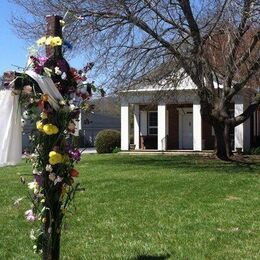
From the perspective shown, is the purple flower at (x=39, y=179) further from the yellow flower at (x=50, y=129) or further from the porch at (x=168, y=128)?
the porch at (x=168, y=128)

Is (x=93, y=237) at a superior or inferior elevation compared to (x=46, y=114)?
inferior

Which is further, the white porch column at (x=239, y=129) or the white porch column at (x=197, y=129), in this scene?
the white porch column at (x=197, y=129)

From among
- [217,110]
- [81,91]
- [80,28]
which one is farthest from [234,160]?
[81,91]

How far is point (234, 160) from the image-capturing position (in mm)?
24719

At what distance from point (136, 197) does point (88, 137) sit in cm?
4621

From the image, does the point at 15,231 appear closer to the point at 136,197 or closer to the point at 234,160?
the point at 136,197

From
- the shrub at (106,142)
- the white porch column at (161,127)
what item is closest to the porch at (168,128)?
the white porch column at (161,127)

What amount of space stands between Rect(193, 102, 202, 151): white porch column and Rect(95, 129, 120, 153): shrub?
18.7 feet

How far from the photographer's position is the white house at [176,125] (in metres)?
32.2

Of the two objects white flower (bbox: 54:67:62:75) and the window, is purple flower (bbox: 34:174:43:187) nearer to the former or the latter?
white flower (bbox: 54:67:62:75)

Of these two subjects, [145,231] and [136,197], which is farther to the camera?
[136,197]

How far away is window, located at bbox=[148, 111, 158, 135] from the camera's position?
119 feet

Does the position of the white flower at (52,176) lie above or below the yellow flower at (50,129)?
below

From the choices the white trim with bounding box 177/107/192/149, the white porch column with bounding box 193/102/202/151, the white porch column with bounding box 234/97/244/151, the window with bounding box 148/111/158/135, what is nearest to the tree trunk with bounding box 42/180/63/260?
the white porch column with bounding box 234/97/244/151
